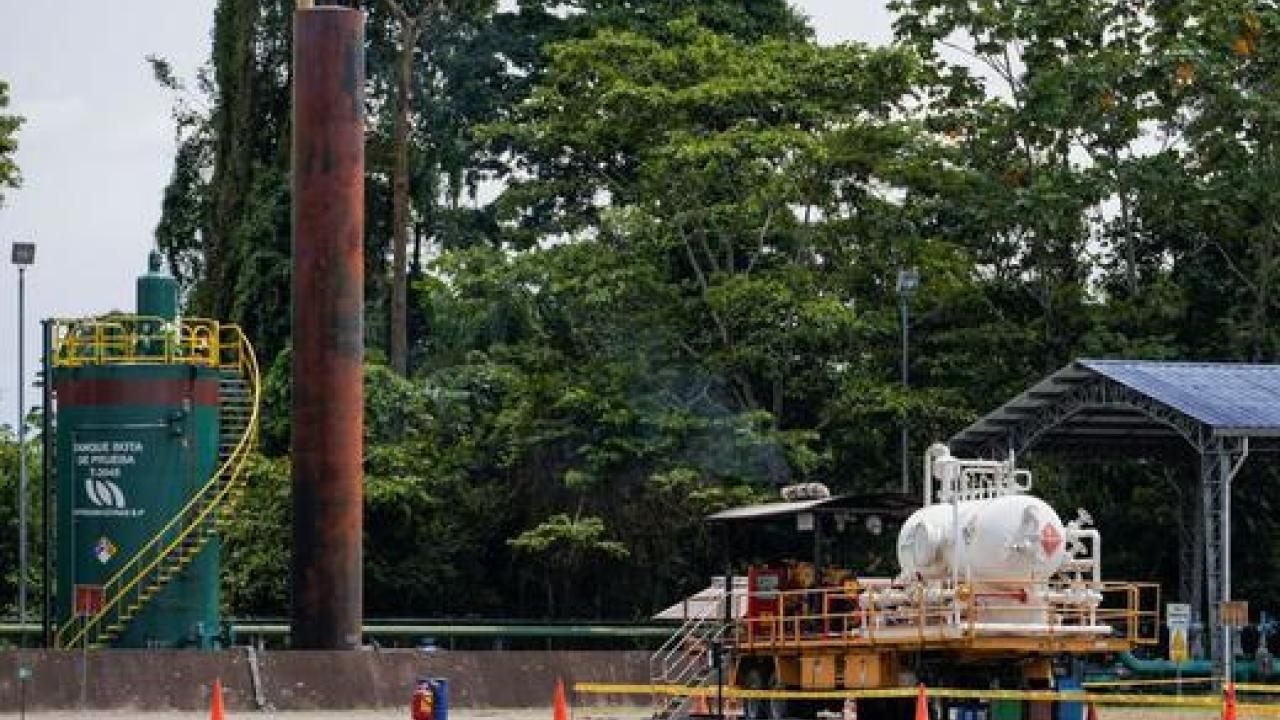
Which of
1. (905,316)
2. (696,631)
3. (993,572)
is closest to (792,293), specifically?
(905,316)

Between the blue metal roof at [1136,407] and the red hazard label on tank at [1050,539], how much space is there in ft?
42.3

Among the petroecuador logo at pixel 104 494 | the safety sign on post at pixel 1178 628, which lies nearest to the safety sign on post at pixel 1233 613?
the safety sign on post at pixel 1178 628

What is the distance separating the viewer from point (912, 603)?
3641 centimetres

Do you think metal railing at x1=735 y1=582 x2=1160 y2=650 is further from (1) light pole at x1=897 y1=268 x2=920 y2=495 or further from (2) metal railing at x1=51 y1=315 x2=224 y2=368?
(1) light pole at x1=897 y1=268 x2=920 y2=495

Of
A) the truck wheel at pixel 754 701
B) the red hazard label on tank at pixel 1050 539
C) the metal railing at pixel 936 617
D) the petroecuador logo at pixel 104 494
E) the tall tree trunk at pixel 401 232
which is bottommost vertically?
the truck wheel at pixel 754 701

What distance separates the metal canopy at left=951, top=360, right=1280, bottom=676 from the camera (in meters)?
48.9

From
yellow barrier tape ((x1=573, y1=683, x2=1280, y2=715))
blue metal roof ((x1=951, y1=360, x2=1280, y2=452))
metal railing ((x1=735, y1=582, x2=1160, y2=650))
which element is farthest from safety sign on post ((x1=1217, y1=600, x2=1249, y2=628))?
metal railing ((x1=735, y1=582, x2=1160, y2=650))

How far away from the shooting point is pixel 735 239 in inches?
2606

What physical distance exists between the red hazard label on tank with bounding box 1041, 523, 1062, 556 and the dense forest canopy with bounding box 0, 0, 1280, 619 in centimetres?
2421

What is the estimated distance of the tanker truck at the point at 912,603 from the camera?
3566 cm

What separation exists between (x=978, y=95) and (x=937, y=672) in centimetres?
3111

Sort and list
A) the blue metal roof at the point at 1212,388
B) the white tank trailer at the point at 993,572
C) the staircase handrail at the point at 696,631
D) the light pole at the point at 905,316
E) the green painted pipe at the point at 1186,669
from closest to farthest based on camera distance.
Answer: the white tank trailer at the point at 993,572 → the staircase handrail at the point at 696,631 → the blue metal roof at the point at 1212,388 → the green painted pipe at the point at 1186,669 → the light pole at the point at 905,316

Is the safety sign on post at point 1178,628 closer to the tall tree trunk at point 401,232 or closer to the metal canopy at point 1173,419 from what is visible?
the metal canopy at point 1173,419

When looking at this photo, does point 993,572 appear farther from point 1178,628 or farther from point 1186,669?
point 1186,669
